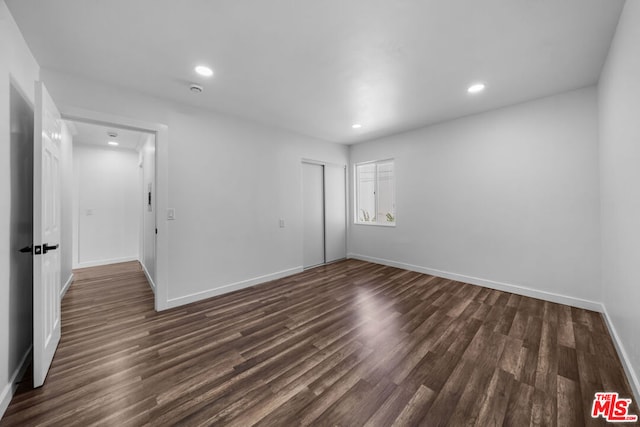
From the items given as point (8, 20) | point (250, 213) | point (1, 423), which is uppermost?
point (8, 20)

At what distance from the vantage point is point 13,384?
5.40 ft

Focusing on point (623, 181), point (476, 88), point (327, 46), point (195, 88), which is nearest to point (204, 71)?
point (195, 88)

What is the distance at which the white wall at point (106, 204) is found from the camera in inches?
197

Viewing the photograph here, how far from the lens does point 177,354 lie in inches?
81.1

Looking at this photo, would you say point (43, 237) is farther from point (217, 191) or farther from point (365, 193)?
point (365, 193)

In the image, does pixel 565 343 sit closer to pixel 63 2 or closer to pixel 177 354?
pixel 177 354

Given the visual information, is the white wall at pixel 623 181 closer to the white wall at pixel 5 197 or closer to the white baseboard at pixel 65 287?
the white wall at pixel 5 197

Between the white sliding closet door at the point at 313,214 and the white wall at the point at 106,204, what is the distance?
3927mm

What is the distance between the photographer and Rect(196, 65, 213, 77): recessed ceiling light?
92.6 inches

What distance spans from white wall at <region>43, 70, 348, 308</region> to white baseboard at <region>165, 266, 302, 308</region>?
0.04ft

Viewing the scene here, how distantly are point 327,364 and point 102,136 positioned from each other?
218 inches

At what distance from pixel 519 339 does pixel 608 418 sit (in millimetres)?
827

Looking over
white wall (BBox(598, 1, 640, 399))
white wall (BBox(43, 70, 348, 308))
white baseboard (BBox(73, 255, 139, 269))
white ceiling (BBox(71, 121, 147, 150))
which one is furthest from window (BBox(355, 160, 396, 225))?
white baseboard (BBox(73, 255, 139, 269))

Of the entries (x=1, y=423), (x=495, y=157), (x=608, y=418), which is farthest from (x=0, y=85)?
(x=495, y=157)
